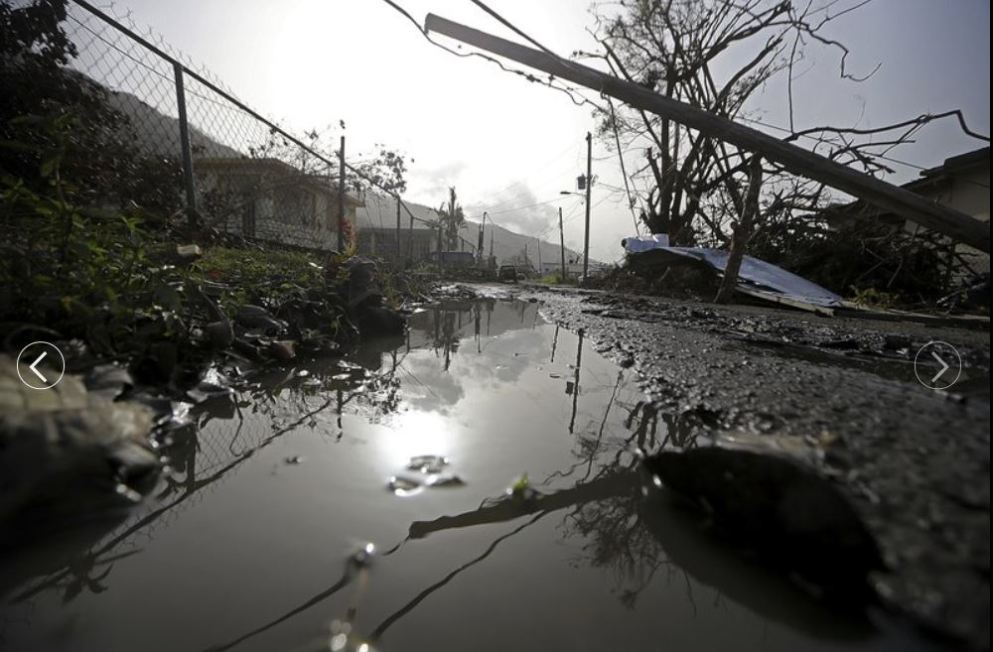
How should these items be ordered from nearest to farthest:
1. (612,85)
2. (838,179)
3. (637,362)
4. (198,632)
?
(198,632), (637,362), (838,179), (612,85)

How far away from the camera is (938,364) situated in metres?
2.22

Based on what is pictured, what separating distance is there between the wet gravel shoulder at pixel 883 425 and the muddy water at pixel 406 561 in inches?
3.3

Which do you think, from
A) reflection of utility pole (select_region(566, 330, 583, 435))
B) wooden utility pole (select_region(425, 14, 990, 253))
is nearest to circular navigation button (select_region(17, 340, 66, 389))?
reflection of utility pole (select_region(566, 330, 583, 435))

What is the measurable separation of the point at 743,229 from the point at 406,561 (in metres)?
5.79

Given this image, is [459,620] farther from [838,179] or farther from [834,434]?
[838,179]

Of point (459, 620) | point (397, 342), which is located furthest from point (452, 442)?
point (397, 342)

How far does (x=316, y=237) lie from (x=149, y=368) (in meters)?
4.28

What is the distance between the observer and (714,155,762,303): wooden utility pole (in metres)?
4.63

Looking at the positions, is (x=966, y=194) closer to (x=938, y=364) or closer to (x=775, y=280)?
(x=775, y=280)

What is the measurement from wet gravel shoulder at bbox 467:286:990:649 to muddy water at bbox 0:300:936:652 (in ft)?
0.27

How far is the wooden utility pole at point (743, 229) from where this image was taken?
4633 millimetres

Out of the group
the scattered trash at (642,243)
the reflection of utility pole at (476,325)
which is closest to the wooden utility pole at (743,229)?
the reflection of utility pole at (476,325)

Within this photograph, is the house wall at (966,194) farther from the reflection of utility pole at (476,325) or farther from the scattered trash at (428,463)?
the scattered trash at (428,463)

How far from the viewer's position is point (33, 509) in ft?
2.47
